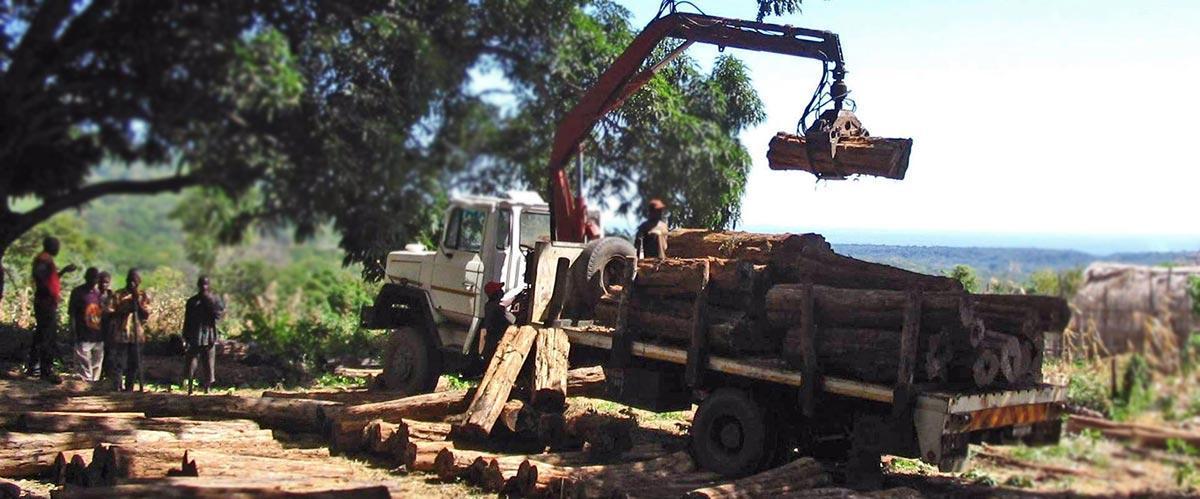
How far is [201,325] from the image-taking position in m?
11.9

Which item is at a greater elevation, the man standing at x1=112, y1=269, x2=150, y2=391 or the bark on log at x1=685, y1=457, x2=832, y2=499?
the man standing at x1=112, y1=269, x2=150, y2=391

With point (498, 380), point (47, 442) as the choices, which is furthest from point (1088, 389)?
point (47, 442)

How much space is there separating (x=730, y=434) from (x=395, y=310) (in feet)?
17.7

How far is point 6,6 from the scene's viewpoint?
242 inches

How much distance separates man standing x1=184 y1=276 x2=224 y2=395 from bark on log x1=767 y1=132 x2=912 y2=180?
597 cm

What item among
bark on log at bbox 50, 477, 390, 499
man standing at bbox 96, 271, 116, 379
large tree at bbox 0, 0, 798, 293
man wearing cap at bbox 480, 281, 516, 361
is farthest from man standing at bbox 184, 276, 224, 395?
bark on log at bbox 50, 477, 390, 499

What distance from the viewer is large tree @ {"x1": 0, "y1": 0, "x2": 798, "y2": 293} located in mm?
6176

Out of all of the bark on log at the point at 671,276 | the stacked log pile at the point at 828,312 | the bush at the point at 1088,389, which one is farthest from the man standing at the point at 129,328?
the bush at the point at 1088,389

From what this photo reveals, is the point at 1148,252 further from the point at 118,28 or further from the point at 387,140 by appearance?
the point at 118,28

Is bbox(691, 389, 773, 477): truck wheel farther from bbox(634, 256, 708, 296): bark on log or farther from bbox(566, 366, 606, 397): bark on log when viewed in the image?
bbox(566, 366, 606, 397): bark on log

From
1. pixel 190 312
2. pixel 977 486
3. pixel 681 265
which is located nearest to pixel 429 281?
pixel 190 312

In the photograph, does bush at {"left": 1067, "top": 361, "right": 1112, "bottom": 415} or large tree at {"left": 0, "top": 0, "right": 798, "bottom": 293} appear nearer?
large tree at {"left": 0, "top": 0, "right": 798, "bottom": 293}

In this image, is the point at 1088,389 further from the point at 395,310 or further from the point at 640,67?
the point at 395,310

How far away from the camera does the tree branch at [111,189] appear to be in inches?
249
